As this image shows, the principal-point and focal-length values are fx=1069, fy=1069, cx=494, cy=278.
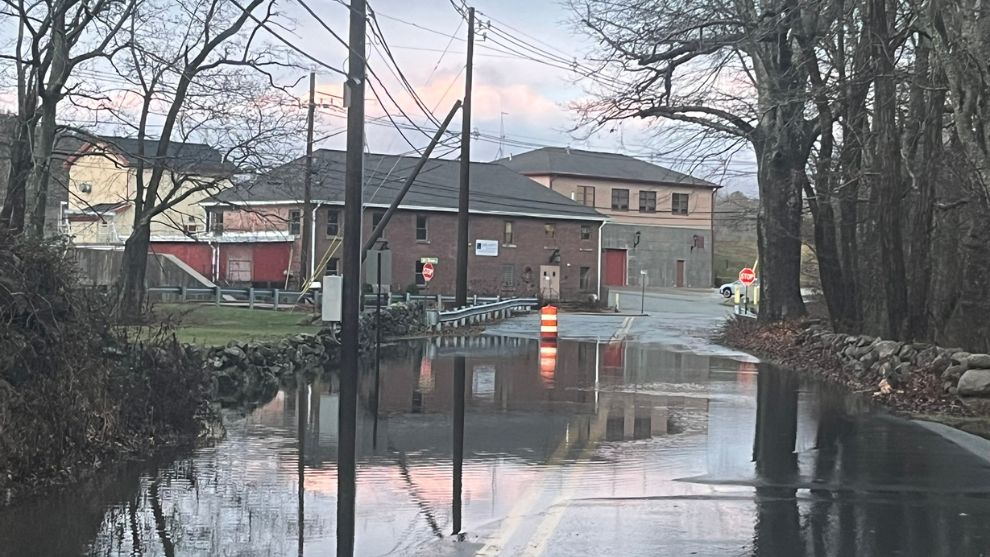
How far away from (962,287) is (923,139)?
302 centimetres

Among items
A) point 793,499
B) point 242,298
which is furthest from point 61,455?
point 242,298

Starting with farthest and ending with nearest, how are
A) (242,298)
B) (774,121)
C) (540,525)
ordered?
1. (242,298)
2. (774,121)
3. (540,525)

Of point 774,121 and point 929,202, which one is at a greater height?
point 774,121

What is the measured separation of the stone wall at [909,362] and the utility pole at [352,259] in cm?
1005

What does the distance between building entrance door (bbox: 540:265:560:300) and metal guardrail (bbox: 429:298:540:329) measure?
12.1m

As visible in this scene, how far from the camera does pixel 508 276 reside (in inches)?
2559

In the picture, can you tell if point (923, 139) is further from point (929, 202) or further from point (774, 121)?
point (774, 121)

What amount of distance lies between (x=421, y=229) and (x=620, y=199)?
26.1 meters

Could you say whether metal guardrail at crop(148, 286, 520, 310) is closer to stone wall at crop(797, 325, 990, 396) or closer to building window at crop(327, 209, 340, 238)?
building window at crop(327, 209, 340, 238)

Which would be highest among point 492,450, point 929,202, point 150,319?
point 929,202

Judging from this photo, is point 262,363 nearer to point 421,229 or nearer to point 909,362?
point 909,362

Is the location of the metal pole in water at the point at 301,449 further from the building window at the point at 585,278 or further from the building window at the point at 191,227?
the building window at the point at 585,278

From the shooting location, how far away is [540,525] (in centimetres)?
848

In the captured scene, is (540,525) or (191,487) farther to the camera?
(191,487)
